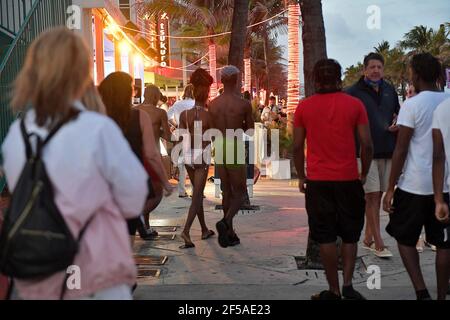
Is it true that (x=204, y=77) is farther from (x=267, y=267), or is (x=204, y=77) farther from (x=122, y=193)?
(x=122, y=193)

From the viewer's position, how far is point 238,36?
1107cm

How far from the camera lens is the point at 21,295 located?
263cm

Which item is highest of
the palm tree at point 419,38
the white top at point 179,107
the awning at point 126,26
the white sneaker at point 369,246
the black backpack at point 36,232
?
the palm tree at point 419,38

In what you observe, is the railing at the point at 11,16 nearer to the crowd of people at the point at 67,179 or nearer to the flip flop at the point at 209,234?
the flip flop at the point at 209,234

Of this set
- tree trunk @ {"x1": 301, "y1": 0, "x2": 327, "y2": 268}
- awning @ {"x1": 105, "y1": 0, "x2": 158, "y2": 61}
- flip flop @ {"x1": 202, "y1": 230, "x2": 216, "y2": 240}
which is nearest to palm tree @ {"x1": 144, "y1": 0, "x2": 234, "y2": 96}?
awning @ {"x1": 105, "y1": 0, "x2": 158, "y2": 61}

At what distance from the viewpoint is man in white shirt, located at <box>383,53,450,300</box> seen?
462 centimetres

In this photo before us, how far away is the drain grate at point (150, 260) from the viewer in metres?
6.25

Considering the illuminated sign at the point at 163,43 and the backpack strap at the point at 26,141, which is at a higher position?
the illuminated sign at the point at 163,43

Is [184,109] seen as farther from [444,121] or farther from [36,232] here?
[36,232]

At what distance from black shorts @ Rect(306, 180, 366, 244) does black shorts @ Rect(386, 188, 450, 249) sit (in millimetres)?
289

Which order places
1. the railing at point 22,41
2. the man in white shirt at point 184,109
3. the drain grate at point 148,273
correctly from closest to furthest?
the drain grate at point 148,273 < the railing at point 22,41 < the man in white shirt at point 184,109

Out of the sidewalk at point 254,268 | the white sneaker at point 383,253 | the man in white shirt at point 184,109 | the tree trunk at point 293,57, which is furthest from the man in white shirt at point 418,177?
the tree trunk at point 293,57

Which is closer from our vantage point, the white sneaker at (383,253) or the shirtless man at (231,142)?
the white sneaker at (383,253)

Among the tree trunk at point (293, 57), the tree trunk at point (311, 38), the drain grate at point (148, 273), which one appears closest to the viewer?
the drain grate at point (148, 273)
